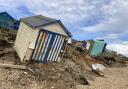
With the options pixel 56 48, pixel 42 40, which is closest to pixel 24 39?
pixel 42 40

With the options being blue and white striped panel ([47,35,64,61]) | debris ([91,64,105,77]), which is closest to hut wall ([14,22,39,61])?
blue and white striped panel ([47,35,64,61])

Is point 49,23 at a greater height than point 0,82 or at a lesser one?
greater

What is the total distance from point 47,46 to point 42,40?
2.04 ft

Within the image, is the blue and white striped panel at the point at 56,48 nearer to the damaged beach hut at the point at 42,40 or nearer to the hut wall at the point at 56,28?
the damaged beach hut at the point at 42,40

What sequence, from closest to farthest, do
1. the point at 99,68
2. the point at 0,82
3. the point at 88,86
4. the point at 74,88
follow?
the point at 0,82 → the point at 74,88 → the point at 88,86 → the point at 99,68

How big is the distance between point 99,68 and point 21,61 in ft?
28.0

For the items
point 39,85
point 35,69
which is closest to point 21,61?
point 35,69

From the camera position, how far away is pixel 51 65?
17.6 m

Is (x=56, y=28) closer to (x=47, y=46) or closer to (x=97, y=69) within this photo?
(x=47, y=46)

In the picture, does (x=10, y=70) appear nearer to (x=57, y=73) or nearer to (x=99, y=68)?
(x=57, y=73)

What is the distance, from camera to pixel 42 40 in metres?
17.1

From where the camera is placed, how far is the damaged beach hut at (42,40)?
55.0ft

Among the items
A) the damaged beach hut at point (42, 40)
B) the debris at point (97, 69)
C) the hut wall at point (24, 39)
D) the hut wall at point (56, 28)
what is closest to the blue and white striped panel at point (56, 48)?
the damaged beach hut at point (42, 40)

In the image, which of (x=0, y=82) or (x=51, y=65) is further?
(x=51, y=65)
